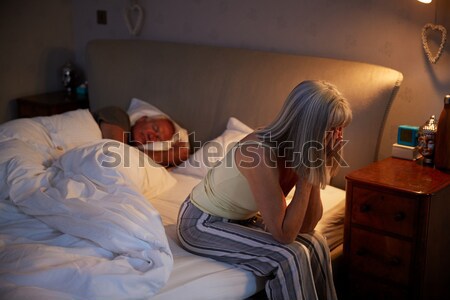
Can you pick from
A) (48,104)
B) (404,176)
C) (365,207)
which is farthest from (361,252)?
(48,104)

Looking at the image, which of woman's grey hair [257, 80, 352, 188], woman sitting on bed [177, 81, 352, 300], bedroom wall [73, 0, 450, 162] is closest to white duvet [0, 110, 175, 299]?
woman sitting on bed [177, 81, 352, 300]

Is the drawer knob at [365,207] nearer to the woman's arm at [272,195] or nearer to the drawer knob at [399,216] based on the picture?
the drawer knob at [399,216]

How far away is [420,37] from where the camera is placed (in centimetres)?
258

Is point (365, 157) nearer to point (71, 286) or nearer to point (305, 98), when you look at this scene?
point (305, 98)

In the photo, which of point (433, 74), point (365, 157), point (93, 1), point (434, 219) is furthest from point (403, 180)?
point (93, 1)

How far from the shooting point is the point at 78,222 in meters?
2.02

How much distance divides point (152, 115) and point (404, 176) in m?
1.50

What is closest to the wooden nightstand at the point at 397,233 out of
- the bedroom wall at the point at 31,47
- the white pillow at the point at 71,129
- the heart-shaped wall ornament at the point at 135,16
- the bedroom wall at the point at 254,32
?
the bedroom wall at the point at 254,32

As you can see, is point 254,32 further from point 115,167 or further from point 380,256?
point 380,256

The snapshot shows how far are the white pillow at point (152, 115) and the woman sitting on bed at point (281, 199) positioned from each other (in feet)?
3.35

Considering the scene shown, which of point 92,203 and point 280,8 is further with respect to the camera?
point 280,8

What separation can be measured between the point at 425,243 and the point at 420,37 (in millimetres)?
932

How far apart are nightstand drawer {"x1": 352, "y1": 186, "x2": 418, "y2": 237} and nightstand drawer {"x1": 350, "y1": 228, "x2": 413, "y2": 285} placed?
4 cm

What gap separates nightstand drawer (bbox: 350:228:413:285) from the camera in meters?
2.21
